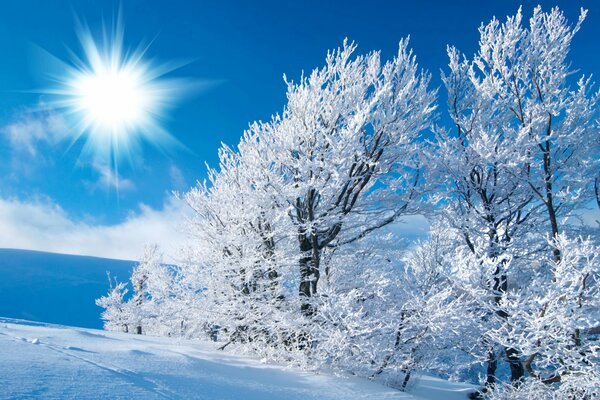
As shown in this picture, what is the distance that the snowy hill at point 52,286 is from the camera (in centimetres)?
5378

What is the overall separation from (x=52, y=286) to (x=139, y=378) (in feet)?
239

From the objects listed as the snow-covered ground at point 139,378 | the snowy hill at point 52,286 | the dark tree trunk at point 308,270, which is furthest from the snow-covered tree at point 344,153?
the snowy hill at point 52,286

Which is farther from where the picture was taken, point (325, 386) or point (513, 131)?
point (513, 131)

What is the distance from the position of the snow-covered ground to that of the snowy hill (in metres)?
60.1

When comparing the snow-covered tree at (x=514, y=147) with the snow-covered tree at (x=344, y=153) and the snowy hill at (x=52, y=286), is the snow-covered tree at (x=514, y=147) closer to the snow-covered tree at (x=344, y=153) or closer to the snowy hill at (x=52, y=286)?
the snow-covered tree at (x=344, y=153)

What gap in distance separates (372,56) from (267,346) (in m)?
6.94

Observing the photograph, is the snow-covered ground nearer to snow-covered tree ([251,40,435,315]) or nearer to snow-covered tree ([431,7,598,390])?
snow-covered tree ([251,40,435,315])

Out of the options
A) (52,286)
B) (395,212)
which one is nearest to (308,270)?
(395,212)

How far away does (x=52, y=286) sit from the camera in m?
60.8

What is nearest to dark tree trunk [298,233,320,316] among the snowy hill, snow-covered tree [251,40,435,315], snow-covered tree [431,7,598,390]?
snow-covered tree [251,40,435,315]

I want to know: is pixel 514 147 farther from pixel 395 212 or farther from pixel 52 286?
pixel 52 286

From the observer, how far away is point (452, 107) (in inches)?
378

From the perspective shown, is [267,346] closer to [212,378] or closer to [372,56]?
[212,378]

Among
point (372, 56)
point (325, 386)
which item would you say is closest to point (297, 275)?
point (325, 386)
